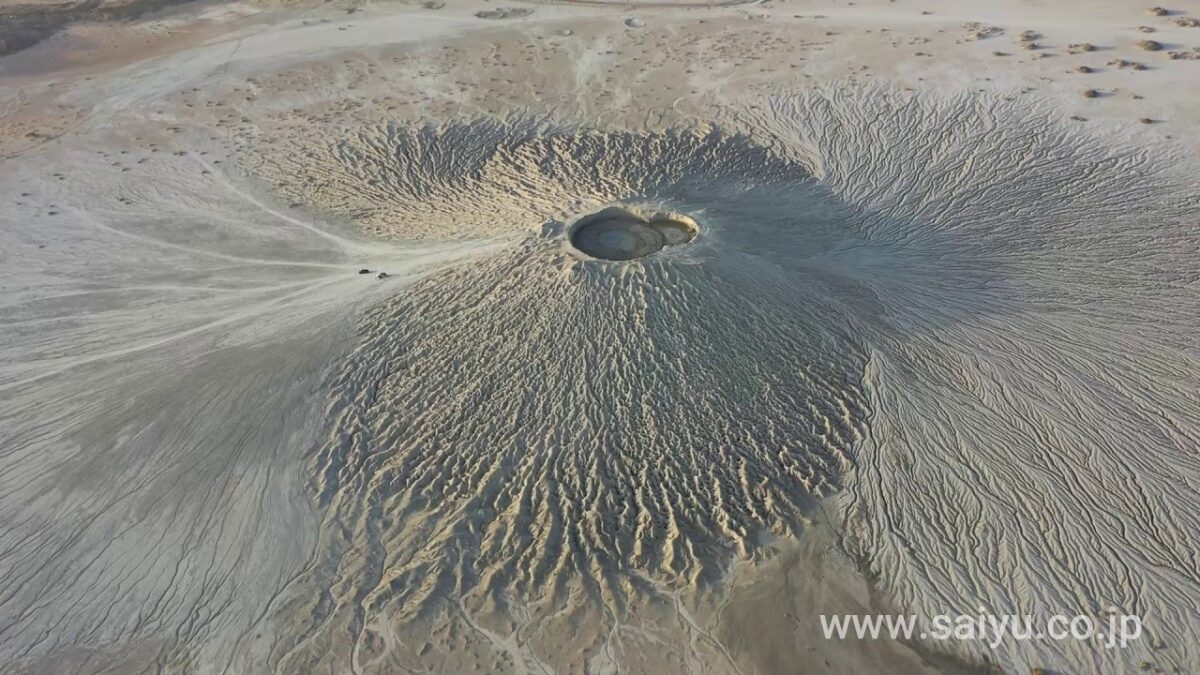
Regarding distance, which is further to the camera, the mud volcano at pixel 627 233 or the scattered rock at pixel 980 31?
the scattered rock at pixel 980 31

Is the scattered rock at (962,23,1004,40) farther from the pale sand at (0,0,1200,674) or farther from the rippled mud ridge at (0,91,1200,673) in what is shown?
the rippled mud ridge at (0,91,1200,673)

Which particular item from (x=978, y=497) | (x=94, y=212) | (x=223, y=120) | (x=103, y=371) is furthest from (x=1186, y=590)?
(x=223, y=120)

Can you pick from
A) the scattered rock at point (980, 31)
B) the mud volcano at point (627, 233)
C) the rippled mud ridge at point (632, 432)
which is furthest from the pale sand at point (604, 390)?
the scattered rock at point (980, 31)

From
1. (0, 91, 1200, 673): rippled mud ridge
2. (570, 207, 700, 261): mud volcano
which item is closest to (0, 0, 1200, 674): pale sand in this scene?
(0, 91, 1200, 673): rippled mud ridge

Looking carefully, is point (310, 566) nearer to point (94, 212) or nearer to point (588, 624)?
point (588, 624)

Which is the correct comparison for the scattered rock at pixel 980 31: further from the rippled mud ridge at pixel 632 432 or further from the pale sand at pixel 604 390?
the rippled mud ridge at pixel 632 432
